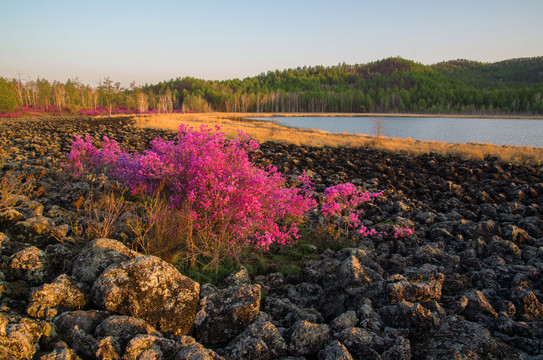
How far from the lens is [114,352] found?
98.7 inches

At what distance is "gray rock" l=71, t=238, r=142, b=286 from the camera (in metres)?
3.30

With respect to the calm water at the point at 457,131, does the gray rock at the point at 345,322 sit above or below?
below

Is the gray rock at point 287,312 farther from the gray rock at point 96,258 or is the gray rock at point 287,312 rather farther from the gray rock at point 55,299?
the gray rock at point 55,299

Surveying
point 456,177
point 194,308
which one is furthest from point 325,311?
point 456,177

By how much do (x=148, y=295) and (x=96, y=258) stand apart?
0.82m

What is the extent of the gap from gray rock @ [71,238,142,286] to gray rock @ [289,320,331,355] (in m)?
2.01

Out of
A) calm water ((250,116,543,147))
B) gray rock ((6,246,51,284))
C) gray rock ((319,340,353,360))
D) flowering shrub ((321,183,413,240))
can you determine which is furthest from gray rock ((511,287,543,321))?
calm water ((250,116,543,147))

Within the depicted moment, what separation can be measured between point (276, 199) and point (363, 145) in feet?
55.5

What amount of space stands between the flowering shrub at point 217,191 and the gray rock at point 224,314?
3.41ft

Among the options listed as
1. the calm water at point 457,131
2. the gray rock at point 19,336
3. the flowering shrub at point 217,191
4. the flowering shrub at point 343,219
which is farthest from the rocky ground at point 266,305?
the calm water at point 457,131

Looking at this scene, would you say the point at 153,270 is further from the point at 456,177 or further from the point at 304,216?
the point at 456,177

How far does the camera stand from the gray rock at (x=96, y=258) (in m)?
3.30

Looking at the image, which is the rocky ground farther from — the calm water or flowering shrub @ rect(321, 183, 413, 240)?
the calm water

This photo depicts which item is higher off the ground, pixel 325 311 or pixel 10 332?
pixel 10 332
